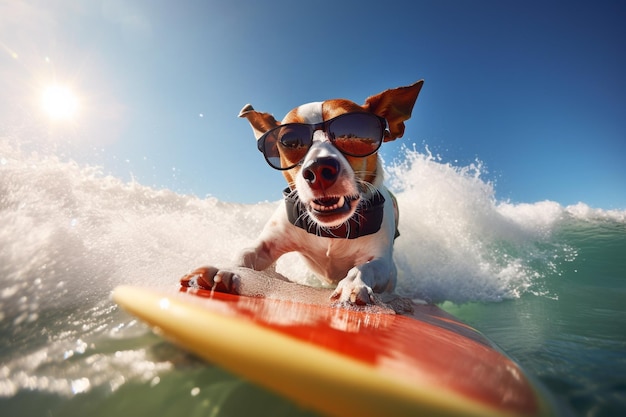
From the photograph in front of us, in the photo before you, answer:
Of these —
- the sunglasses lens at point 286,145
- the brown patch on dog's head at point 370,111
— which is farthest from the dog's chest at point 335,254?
the sunglasses lens at point 286,145

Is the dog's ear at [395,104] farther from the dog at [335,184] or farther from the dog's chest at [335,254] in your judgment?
the dog's chest at [335,254]

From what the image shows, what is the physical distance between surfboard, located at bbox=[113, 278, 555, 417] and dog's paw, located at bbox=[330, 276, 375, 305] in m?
0.44

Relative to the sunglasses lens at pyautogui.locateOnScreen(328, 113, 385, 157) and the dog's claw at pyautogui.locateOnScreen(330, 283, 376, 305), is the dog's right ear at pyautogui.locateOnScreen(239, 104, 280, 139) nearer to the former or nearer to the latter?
the sunglasses lens at pyautogui.locateOnScreen(328, 113, 385, 157)

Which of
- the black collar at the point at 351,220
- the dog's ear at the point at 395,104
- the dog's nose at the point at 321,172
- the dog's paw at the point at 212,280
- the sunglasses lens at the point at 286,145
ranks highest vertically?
the dog's ear at the point at 395,104

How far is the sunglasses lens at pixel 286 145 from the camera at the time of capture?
1830 millimetres

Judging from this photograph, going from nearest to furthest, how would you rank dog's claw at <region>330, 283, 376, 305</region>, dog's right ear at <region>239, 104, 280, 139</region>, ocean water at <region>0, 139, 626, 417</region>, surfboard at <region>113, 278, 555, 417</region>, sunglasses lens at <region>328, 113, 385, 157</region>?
surfboard at <region>113, 278, 555, 417</region>, ocean water at <region>0, 139, 626, 417</region>, dog's claw at <region>330, 283, 376, 305</region>, sunglasses lens at <region>328, 113, 385, 157</region>, dog's right ear at <region>239, 104, 280, 139</region>

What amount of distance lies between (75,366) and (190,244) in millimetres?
2349

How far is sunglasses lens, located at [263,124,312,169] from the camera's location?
1.83 meters

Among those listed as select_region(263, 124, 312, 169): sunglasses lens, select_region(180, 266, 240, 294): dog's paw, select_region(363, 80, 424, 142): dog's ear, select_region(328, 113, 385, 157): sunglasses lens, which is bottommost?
select_region(180, 266, 240, 294): dog's paw

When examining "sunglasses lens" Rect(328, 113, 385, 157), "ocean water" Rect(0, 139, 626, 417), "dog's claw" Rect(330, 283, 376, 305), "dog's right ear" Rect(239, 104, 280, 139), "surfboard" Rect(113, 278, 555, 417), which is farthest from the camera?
"dog's right ear" Rect(239, 104, 280, 139)

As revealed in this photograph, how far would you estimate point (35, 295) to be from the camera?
50.8 inches

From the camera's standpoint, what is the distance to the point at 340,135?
1788 mm

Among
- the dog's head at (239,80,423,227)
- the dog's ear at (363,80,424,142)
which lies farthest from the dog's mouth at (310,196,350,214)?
the dog's ear at (363,80,424,142)

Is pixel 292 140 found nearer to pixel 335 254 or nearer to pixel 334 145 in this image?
pixel 334 145
